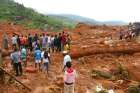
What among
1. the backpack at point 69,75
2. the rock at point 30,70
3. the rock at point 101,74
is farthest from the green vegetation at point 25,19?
the backpack at point 69,75

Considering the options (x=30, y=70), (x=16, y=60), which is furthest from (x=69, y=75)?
(x=30, y=70)

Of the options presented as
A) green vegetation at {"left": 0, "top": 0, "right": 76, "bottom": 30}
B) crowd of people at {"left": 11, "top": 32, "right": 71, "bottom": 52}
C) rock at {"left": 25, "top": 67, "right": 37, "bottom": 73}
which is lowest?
green vegetation at {"left": 0, "top": 0, "right": 76, "bottom": 30}

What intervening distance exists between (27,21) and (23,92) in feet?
143

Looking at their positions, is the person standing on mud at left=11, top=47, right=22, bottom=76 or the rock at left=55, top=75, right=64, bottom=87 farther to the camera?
the rock at left=55, top=75, right=64, bottom=87

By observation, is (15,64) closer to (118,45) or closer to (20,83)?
(20,83)

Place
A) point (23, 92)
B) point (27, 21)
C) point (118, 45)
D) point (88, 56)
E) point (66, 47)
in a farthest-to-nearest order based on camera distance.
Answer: point (27, 21) → point (118, 45) → point (88, 56) → point (66, 47) → point (23, 92)

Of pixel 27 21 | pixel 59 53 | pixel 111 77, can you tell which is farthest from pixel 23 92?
pixel 27 21

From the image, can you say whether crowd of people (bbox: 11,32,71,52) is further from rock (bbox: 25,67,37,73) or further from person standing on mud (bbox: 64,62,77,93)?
person standing on mud (bbox: 64,62,77,93)

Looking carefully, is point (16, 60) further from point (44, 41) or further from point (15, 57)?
point (44, 41)

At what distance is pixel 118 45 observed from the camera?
30344 mm

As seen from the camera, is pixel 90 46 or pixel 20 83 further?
pixel 90 46

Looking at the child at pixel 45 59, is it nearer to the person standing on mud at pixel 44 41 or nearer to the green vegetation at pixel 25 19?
the person standing on mud at pixel 44 41

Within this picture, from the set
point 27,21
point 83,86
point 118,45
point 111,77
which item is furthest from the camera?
point 27,21

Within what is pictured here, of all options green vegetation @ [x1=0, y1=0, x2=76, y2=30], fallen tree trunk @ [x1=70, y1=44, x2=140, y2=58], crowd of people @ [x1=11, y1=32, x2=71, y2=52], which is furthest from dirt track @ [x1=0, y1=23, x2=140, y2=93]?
green vegetation @ [x1=0, y1=0, x2=76, y2=30]
